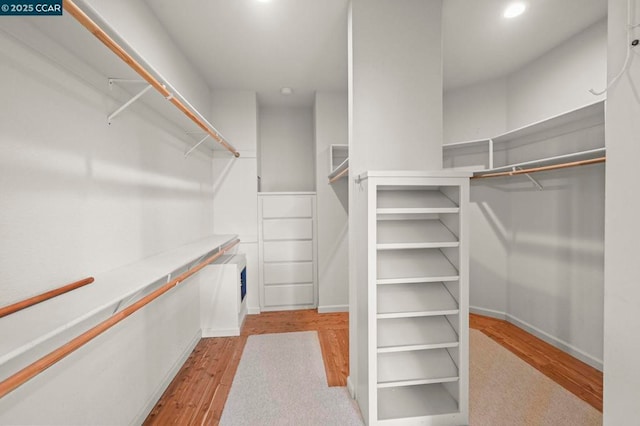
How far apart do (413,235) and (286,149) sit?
292 cm

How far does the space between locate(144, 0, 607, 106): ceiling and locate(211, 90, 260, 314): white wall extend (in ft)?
0.89

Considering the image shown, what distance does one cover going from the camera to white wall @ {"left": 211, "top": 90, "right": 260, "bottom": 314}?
3.46 metres

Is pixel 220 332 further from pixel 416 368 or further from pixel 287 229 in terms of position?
pixel 416 368

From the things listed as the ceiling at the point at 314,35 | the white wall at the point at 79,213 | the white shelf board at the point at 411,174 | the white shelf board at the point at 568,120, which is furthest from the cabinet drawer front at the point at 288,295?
the white shelf board at the point at 568,120

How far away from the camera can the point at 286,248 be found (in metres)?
3.65

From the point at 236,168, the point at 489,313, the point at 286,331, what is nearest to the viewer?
the point at 286,331

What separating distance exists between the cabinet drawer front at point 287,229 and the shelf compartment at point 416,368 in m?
2.12

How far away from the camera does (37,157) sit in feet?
3.50

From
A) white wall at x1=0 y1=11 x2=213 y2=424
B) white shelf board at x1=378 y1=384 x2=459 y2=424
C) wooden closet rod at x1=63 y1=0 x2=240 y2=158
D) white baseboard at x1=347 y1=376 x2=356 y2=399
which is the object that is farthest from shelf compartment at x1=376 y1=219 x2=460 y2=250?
white wall at x1=0 y1=11 x2=213 y2=424

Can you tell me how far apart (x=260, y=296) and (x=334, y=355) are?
142 cm

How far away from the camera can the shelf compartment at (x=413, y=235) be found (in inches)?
64.0

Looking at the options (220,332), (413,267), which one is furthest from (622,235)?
(220,332)

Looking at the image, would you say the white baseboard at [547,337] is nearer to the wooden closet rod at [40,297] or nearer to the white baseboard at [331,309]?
the white baseboard at [331,309]

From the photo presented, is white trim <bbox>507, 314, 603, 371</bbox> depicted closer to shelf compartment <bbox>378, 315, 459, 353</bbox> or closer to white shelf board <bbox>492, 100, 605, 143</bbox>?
shelf compartment <bbox>378, 315, 459, 353</bbox>
